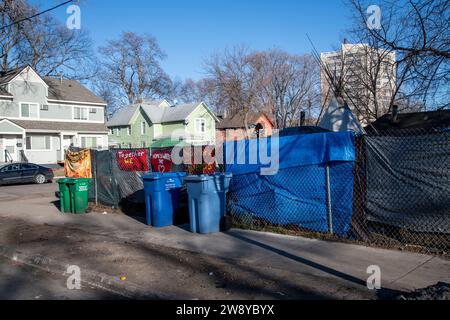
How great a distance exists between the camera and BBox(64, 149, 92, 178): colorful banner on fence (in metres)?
14.4

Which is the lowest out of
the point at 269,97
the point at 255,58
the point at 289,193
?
the point at 289,193

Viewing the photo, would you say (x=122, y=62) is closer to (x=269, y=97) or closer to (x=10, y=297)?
(x=269, y=97)

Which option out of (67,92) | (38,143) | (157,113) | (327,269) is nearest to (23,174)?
(38,143)

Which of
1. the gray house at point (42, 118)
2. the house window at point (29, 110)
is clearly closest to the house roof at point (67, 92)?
the gray house at point (42, 118)

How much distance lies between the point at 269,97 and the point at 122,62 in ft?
83.8

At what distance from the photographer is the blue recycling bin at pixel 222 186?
8.76 meters

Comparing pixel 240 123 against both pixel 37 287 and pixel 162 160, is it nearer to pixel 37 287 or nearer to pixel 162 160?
pixel 162 160

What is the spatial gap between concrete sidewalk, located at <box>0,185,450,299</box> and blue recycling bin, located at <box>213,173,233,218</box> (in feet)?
1.80

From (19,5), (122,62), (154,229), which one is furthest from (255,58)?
(154,229)

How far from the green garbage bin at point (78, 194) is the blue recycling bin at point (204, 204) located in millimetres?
4628

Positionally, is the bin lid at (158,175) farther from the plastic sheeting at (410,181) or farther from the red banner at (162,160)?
the plastic sheeting at (410,181)

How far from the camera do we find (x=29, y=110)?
3750 cm

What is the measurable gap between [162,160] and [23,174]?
658 inches

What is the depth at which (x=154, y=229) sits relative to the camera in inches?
368
